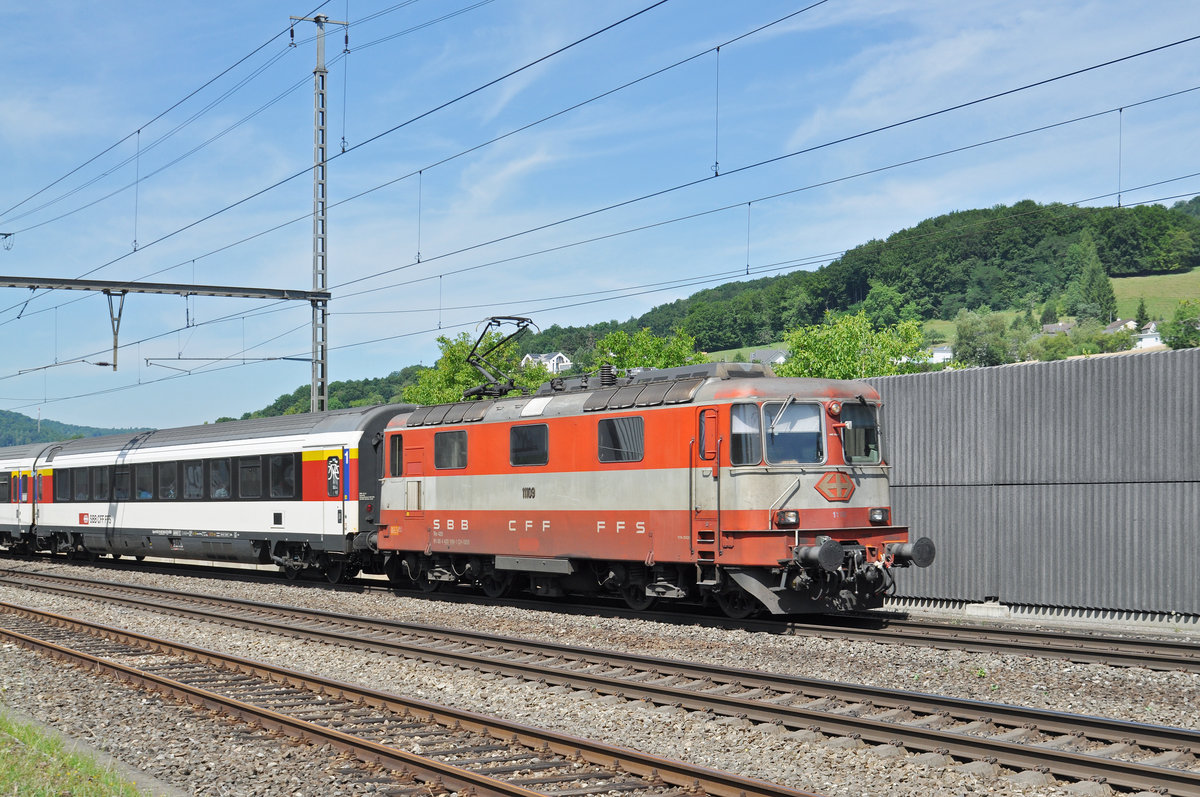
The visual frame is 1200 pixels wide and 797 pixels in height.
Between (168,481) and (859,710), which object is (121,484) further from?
(859,710)

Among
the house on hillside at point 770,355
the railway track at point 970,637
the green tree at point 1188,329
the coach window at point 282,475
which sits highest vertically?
the green tree at point 1188,329

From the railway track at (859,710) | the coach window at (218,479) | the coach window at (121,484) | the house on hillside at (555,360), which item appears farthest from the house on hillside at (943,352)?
the railway track at (859,710)

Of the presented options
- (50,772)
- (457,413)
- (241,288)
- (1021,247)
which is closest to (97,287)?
(241,288)

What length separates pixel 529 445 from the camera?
18125 millimetres

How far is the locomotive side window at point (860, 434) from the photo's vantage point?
15359mm

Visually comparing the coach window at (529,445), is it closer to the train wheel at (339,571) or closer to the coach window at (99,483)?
the train wheel at (339,571)

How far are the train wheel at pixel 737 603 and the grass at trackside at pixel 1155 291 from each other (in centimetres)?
13639

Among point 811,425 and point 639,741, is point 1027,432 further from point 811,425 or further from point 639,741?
point 639,741

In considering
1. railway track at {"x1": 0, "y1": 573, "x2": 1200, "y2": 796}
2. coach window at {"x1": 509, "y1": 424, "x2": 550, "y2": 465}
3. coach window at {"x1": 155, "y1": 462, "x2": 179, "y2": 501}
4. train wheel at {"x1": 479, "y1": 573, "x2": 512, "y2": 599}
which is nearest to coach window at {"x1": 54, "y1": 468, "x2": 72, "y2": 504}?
coach window at {"x1": 155, "y1": 462, "x2": 179, "y2": 501}

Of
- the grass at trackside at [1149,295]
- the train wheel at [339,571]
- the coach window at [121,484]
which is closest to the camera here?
the train wheel at [339,571]

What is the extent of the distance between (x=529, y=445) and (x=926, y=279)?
12403cm

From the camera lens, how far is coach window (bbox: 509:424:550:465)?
58.5ft

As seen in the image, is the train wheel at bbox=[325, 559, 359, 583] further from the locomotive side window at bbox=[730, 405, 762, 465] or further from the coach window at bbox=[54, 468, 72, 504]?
the coach window at bbox=[54, 468, 72, 504]

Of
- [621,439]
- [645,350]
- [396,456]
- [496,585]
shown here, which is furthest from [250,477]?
[645,350]
